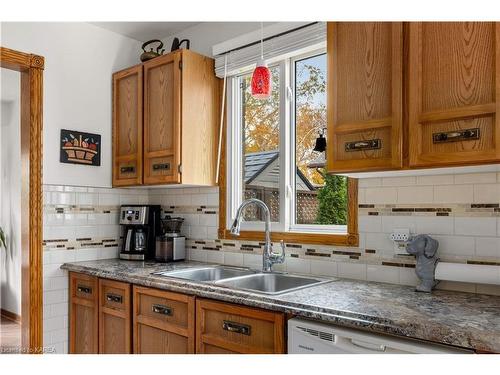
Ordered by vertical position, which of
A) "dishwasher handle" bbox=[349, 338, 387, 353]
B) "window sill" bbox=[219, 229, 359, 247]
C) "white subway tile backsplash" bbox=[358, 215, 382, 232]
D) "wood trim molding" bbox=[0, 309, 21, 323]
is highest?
"white subway tile backsplash" bbox=[358, 215, 382, 232]

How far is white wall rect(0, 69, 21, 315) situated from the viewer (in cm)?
482

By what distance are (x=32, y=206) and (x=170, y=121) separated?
103 cm

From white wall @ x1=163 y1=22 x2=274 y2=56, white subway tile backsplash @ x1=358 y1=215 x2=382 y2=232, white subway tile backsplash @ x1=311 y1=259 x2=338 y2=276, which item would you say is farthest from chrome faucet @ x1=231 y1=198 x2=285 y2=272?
white wall @ x1=163 y1=22 x2=274 y2=56

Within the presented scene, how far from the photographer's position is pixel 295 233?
2539 mm

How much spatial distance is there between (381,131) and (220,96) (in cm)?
141

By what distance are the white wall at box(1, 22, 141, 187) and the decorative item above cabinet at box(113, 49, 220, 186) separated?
0.53 ft

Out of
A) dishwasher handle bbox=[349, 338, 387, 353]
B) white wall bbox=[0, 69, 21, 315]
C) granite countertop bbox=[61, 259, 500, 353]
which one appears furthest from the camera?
white wall bbox=[0, 69, 21, 315]

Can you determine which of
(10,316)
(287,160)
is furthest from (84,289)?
(10,316)

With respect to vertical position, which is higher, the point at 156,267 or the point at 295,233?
the point at 295,233

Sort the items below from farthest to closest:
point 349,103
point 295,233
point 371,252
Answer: point 295,233, point 371,252, point 349,103

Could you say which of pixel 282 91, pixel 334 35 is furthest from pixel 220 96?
pixel 334 35

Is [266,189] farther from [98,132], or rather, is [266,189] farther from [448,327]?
[448,327]

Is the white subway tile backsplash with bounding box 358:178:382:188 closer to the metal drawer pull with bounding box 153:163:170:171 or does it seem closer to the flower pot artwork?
the metal drawer pull with bounding box 153:163:170:171

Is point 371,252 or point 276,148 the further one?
point 276,148
